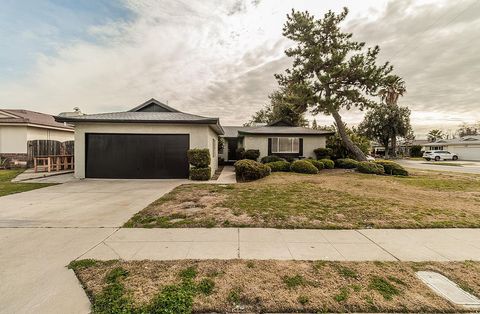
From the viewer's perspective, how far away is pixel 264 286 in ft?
8.64

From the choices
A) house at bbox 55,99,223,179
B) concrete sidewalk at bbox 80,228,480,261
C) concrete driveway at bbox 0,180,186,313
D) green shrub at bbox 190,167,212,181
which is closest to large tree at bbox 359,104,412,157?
green shrub at bbox 190,167,212,181

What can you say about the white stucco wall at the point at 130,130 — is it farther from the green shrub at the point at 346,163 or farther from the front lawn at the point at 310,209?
the green shrub at the point at 346,163

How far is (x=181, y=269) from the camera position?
3025mm

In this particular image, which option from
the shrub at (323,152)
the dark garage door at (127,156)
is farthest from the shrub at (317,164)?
the dark garage door at (127,156)

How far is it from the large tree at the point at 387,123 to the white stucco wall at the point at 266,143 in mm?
24338

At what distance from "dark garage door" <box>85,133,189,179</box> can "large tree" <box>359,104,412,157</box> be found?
121 feet

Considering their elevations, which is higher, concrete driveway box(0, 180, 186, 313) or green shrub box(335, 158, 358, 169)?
green shrub box(335, 158, 358, 169)

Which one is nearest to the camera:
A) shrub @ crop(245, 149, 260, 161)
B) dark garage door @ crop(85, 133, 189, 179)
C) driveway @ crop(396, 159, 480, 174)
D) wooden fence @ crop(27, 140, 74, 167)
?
dark garage door @ crop(85, 133, 189, 179)

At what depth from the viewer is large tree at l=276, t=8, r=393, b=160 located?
651 inches

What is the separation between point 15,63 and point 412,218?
62.5 feet

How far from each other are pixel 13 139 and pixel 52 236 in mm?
17447

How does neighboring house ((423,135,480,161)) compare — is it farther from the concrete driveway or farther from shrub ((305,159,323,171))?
the concrete driveway

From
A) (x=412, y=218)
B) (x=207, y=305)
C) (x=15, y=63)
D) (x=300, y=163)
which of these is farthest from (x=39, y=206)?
(x=300, y=163)

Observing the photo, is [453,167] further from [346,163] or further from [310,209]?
[310,209]
